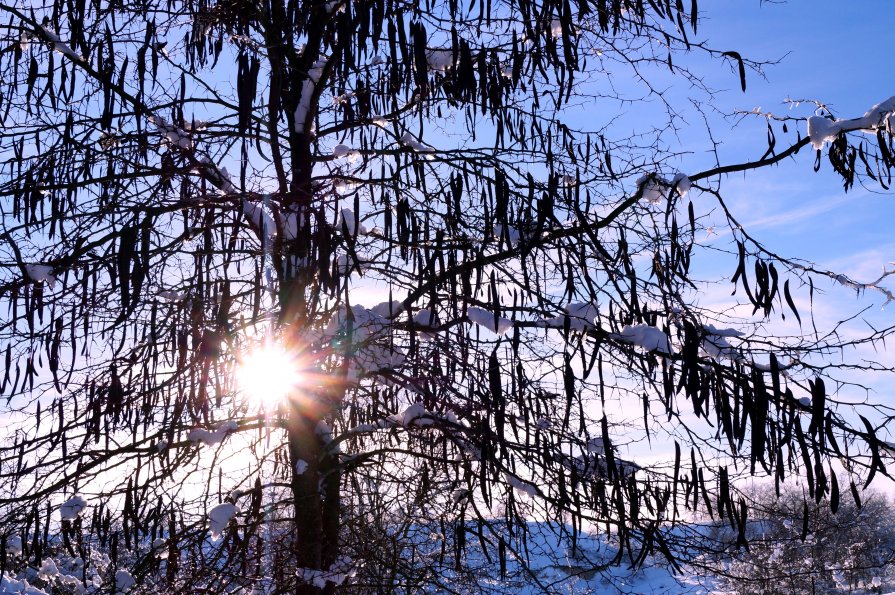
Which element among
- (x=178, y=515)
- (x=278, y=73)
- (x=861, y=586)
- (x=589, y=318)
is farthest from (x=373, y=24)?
(x=861, y=586)

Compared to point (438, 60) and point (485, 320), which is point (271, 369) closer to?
point (485, 320)

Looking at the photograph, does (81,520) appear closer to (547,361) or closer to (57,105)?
(57,105)

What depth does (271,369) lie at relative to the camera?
3.83 meters

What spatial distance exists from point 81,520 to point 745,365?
3.74 m

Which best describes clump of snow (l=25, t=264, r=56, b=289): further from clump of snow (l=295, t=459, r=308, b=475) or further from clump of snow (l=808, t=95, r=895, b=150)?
clump of snow (l=808, t=95, r=895, b=150)

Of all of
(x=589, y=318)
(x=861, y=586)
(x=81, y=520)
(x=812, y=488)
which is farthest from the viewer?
(x=861, y=586)

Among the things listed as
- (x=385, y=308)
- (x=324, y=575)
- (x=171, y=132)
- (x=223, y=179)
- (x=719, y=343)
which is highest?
(x=171, y=132)

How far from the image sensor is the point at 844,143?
3279mm

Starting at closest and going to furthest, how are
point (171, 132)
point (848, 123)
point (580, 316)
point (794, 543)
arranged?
point (848, 123), point (580, 316), point (171, 132), point (794, 543)

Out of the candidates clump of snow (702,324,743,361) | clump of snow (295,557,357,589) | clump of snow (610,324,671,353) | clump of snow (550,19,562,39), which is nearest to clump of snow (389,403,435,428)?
clump of snow (295,557,357,589)

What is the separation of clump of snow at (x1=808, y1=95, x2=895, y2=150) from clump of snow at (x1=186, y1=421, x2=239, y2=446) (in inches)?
132

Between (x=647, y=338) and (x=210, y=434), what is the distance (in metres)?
2.39

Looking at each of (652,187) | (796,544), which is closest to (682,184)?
(652,187)

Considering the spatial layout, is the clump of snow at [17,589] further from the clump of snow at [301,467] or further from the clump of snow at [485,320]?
the clump of snow at [485,320]
